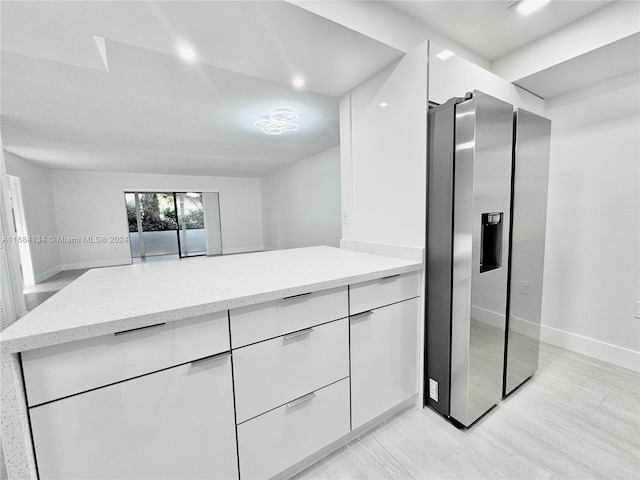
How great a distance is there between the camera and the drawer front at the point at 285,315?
99 centimetres

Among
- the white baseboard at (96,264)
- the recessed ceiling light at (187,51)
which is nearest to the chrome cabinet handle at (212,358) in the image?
the recessed ceiling light at (187,51)

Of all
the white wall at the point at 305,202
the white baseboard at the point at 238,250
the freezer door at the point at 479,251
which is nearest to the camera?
the freezer door at the point at 479,251

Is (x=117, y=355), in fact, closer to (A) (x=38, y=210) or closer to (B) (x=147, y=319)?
(B) (x=147, y=319)

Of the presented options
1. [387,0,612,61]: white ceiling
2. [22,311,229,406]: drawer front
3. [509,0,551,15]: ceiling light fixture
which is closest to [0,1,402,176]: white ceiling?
[387,0,612,61]: white ceiling

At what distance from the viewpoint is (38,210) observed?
5367 millimetres

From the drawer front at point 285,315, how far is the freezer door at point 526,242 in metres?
1.16

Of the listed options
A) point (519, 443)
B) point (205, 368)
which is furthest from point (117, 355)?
point (519, 443)

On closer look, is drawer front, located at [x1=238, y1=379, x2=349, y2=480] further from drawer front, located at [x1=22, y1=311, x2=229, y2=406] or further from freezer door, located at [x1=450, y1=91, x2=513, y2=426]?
freezer door, located at [x1=450, y1=91, x2=513, y2=426]

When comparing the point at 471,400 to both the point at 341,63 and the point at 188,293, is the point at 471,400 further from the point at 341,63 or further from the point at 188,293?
the point at 341,63

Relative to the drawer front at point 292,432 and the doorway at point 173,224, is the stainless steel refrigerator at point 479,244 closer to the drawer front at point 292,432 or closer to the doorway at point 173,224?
the drawer front at point 292,432

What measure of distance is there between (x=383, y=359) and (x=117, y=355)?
1201 millimetres

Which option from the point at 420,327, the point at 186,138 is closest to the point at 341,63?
the point at 420,327

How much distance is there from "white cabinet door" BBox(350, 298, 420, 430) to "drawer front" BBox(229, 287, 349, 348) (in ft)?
0.50

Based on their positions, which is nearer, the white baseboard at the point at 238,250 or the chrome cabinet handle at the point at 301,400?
the chrome cabinet handle at the point at 301,400
